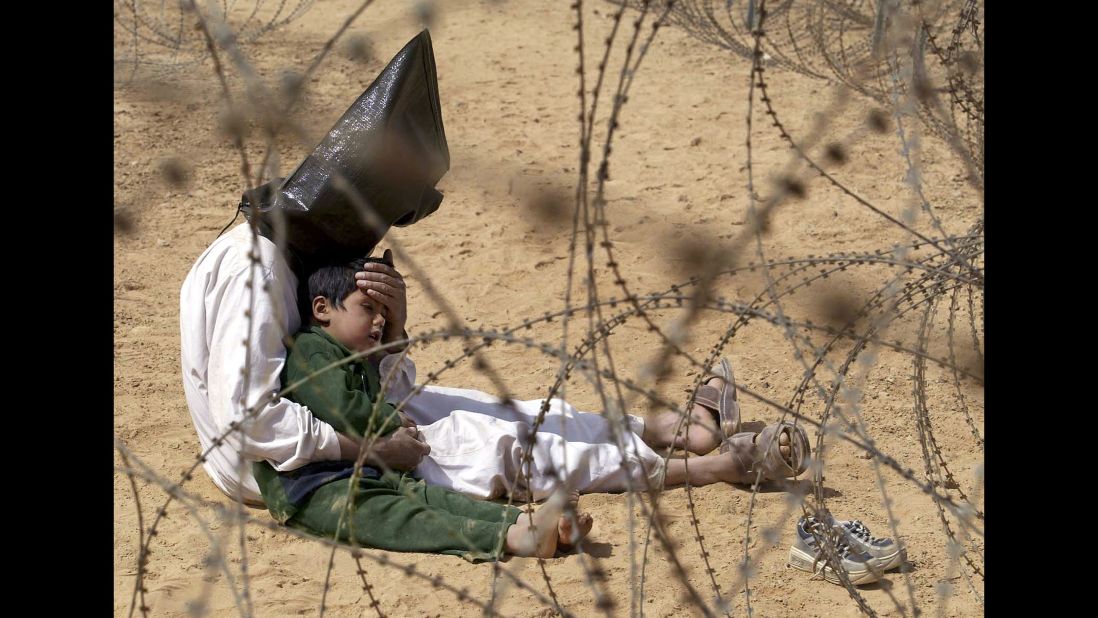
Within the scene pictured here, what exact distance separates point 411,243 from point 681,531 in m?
3.14

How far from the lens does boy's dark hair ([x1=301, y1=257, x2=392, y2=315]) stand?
4.16 metres

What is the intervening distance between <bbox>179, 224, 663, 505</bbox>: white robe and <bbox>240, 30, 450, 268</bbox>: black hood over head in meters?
0.14

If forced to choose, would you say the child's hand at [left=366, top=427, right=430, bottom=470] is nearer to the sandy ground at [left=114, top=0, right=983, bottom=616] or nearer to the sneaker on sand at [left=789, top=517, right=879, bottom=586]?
the sandy ground at [left=114, top=0, right=983, bottom=616]

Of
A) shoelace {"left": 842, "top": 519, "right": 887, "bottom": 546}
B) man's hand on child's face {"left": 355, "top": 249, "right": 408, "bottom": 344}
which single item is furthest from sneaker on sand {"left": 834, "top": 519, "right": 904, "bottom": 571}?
man's hand on child's face {"left": 355, "top": 249, "right": 408, "bottom": 344}

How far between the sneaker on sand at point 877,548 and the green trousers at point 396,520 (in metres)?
1.04

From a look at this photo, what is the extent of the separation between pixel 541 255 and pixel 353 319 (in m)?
2.45

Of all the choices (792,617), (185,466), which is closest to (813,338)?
(792,617)

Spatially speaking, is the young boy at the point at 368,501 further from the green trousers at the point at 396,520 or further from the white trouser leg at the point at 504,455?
the white trouser leg at the point at 504,455

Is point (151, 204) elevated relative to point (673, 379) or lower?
elevated

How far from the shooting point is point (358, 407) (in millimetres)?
3902

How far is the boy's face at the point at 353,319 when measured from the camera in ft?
13.6

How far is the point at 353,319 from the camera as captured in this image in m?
4.14

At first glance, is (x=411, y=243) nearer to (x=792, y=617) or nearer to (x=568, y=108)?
(x=568, y=108)

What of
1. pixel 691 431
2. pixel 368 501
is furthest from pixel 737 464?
pixel 368 501
